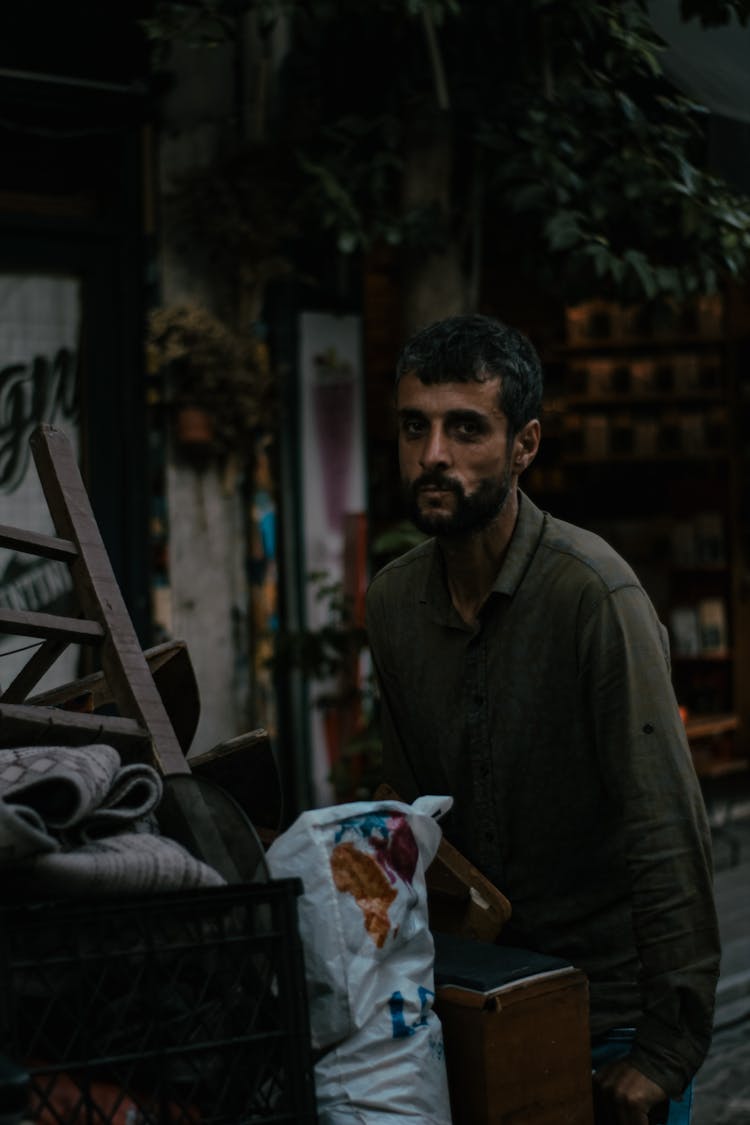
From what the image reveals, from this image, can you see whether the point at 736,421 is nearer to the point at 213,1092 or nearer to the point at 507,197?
the point at 507,197

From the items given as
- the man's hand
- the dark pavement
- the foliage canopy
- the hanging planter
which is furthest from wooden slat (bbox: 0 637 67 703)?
the hanging planter

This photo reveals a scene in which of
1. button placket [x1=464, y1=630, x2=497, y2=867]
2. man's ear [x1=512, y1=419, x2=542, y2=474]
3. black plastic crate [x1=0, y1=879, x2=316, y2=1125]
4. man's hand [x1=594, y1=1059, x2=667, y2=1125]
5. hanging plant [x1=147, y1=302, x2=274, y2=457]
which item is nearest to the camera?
black plastic crate [x1=0, y1=879, x2=316, y2=1125]

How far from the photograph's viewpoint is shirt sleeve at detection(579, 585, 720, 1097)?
247cm

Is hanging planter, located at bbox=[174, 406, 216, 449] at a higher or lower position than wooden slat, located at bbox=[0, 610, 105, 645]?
higher

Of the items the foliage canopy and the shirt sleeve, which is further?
the foliage canopy

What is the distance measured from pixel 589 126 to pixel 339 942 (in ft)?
17.2

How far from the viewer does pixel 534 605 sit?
2.70 m

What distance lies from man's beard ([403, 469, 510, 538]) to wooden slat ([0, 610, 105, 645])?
1.69 feet

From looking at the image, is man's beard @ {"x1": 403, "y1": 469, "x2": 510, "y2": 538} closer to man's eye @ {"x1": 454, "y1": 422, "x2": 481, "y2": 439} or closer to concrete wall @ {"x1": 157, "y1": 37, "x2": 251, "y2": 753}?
man's eye @ {"x1": 454, "y1": 422, "x2": 481, "y2": 439}

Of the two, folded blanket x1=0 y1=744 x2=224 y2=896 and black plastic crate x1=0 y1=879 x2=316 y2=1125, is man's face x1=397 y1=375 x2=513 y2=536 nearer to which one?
folded blanket x1=0 y1=744 x2=224 y2=896

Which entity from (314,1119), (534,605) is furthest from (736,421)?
(314,1119)

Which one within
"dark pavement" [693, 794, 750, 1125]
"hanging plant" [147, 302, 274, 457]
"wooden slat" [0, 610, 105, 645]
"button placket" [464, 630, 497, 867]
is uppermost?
"hanging plant" [147, 302, 274, 457]

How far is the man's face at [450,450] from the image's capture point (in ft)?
8.27

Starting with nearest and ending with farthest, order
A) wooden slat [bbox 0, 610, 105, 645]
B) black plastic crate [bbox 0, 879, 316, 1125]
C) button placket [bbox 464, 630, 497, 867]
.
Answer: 1. black plastic crate [bbox 0, 879, 316, 1125]
2. wooden slat [bbox 0, 610, 105, 645]
3. button placket [bbox 464, 630, 497, 867]
